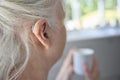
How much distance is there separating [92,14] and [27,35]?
105cm

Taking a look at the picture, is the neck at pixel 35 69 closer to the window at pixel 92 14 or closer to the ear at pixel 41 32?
the ear at pixel 41 32

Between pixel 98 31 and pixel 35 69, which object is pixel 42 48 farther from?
pixel 98 31

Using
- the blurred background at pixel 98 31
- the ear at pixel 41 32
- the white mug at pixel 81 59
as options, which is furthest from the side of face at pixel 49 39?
the blurred background at pixel 98 31

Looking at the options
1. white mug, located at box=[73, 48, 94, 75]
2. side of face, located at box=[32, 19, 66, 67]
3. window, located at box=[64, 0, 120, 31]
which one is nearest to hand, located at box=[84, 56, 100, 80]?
white mug, located at box=[73, 48, 94, 75]

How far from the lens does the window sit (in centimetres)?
157

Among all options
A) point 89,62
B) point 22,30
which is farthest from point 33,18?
point 89,62

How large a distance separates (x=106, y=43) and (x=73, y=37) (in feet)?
0.71

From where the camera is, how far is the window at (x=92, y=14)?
1.57 meters

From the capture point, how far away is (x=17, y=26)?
1.91 feet

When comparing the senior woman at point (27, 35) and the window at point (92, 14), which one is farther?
the window at point (92, 14)

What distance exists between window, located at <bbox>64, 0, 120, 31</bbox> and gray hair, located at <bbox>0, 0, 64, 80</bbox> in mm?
955

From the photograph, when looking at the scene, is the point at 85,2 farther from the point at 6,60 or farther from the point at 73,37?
the point at 6,60

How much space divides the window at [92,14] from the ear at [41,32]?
3.11 ft

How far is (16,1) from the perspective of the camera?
1.85 ft
